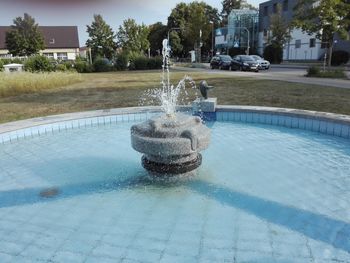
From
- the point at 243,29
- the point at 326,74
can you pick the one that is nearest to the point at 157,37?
the point at 243,29

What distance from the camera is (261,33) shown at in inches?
2410

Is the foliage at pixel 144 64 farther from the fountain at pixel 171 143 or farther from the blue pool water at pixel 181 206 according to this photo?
the fountain at pixel 171 143

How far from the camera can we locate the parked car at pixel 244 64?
30.6m

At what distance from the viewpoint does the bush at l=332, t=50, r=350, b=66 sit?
36719 millimetres

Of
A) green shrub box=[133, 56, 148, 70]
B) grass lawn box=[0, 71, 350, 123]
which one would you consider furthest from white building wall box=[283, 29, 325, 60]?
grass lawn box=[0, 71, 350, 123]

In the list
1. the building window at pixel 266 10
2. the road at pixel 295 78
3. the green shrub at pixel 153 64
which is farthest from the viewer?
the building window at pixel 266 10

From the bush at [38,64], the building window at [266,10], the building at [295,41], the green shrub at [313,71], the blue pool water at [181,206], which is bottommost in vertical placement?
the blue pool water at [181,206]

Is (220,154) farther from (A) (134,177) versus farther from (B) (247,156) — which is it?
(A) (134,177)

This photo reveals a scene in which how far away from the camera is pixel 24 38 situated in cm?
5581

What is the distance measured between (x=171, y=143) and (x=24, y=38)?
58980 mm

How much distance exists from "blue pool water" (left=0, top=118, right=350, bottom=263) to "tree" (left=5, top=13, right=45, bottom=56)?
181 feet

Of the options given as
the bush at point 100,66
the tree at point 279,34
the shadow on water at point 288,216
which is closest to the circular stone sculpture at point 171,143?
the shadow on water at point 288,216

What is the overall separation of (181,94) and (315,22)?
628 inches

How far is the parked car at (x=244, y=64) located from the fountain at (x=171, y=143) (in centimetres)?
2670
